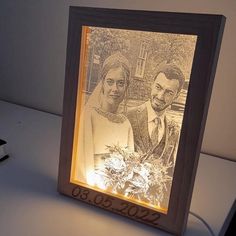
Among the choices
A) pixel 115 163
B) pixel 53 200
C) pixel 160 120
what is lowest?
pixel 53 200

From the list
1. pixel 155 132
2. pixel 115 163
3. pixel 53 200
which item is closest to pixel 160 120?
pixel 155 132

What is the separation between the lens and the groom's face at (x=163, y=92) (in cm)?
52

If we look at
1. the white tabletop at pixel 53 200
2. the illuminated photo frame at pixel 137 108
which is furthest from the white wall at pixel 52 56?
the illuminated photo frame at pixel 137 108

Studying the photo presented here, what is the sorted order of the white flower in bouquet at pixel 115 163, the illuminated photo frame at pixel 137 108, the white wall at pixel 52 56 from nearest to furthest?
the illuminated photo frame at pixel 137 108, the white flower in bouquet at pixel 115 163, the white wall at pixel 52 56

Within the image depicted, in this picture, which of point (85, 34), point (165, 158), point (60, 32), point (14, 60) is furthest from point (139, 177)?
point (14, 60)

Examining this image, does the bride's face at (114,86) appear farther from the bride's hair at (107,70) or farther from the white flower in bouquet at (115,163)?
the white flower in bouquet at (115,163)

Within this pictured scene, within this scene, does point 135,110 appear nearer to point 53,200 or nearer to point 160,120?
point 160,120

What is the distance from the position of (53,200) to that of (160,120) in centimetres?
29

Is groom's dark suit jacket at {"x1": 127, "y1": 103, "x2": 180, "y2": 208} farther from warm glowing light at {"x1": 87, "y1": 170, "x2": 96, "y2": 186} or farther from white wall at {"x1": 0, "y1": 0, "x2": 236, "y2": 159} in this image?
white wall at {"x1": 0, "y1": 0, "x2": 236, "y2": 159}

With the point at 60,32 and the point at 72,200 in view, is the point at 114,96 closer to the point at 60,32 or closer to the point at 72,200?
the point at 72,200

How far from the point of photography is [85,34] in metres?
0.57

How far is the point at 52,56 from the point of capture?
113 centimetres

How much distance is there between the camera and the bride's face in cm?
56

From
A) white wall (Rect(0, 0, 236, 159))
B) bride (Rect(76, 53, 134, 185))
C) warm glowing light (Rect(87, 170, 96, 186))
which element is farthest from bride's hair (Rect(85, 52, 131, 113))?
white wall (Rect(0, 0, 236, 159))
